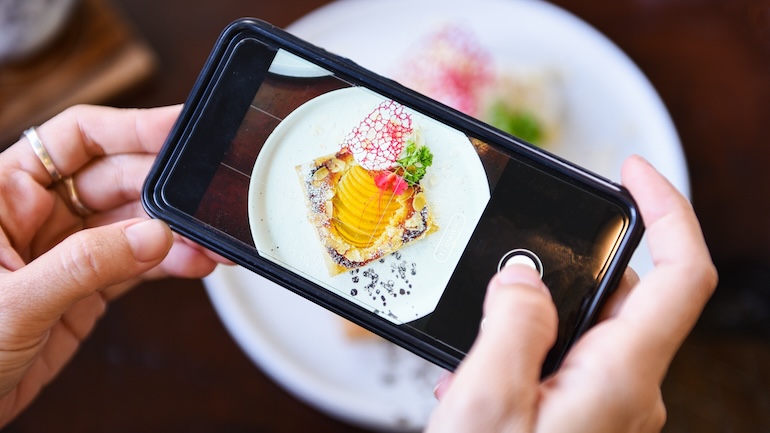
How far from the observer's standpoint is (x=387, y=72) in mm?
746

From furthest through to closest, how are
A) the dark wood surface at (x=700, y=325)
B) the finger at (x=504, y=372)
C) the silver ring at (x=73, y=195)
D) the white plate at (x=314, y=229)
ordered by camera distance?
the dark wood surface at (x=700, y=325) → the silver ring at (x=73, y=195) → the white plate at (x=314, y=229) → the finger at (x=504, y=372)

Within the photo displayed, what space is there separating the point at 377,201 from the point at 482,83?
0.33 meters

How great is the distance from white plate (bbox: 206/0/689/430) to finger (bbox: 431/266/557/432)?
11.5 inches

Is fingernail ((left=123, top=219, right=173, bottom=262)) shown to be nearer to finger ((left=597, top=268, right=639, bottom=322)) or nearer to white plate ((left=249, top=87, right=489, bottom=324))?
white plate ((left=249, top=87, right=489, bottom=324))

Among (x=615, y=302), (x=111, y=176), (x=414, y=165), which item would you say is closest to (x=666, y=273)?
(x=615, y=302)

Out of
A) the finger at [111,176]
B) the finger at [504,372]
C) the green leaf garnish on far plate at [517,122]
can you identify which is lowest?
the finger at [111,176]

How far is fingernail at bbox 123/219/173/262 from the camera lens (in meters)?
0.45

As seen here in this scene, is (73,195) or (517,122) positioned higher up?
(517,122)

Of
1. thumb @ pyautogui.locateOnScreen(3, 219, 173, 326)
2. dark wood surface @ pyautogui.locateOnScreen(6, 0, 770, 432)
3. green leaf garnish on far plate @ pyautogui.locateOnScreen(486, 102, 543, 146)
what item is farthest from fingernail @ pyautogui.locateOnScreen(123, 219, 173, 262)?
green leaf garnish on far plate @ pyautogui.locateOnScreen(486, 102, 543, 146)

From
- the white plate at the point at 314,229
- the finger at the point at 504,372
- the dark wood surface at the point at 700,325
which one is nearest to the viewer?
the finger at the point at 504,372

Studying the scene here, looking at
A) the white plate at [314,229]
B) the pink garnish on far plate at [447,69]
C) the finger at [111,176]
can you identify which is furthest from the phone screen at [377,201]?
the pink garnish on far plate at [447,69]

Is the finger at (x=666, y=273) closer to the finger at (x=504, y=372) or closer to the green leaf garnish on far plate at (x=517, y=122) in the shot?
the finger at (x=504, y=372)

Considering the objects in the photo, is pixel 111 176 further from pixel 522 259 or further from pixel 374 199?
pixel 522 259

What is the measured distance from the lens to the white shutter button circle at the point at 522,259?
1.49 ft
